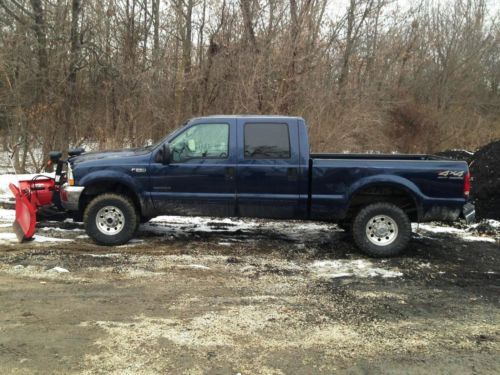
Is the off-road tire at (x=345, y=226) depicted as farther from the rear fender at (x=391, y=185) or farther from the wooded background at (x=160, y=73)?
the wooded background at (x=160, y=73)

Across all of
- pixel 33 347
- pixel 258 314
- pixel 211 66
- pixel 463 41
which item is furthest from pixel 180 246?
pixel 463 41

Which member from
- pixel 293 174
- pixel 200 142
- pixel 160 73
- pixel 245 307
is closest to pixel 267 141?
pixel 293 174

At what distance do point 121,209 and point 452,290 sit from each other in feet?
15.3

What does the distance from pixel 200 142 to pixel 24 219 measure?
300 cm

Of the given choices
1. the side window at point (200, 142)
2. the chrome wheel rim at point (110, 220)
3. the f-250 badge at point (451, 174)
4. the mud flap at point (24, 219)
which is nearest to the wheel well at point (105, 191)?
the chrome wheel rim at point (110, 220)

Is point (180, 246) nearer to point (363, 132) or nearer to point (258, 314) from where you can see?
point (258, 314)

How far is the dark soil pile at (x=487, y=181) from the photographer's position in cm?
913

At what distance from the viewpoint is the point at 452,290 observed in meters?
5.35

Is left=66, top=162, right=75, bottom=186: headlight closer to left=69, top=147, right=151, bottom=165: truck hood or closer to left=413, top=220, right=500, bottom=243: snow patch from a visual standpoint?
left=69, top=147, right=151, bottom=165: truck hood

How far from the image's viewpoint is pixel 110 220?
6844 millimetres

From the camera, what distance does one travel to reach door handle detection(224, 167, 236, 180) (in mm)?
6641

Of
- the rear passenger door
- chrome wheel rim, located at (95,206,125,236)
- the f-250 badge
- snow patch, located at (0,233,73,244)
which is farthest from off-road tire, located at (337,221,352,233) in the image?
snow patch, located at (0,233,73,244)

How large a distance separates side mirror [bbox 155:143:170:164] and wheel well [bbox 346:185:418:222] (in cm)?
278

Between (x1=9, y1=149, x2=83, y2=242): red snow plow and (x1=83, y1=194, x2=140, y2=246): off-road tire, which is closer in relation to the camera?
(x1=83, y1=194, x2=140, y2=246): off-road tire
